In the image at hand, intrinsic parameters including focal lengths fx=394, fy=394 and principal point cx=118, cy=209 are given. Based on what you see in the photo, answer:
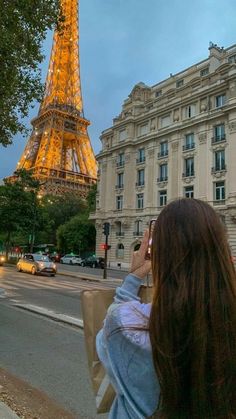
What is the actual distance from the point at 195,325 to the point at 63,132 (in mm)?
83307

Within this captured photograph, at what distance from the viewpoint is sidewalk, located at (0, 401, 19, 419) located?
3.72 meters

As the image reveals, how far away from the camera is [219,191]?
40.4 m

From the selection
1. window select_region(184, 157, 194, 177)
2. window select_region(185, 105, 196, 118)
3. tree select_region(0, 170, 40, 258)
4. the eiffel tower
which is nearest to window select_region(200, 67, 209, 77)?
window select_region(185, 105, 196, 118)

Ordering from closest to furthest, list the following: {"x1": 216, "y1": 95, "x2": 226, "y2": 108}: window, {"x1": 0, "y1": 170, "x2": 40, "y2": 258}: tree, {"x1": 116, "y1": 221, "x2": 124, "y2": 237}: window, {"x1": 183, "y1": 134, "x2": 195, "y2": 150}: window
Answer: {"x1": 0, "y1": 170, "x2": 40, "y2": 258}: tree < {"x1": 216, "y1": 95, "x2": 226, "y2": 108}: window < {"x1": 183, "y1": 134, "x2": 195, "y2": 150}: window < {"x1": 116, "y1": 221, "x2": 124, "y2": 237}: window

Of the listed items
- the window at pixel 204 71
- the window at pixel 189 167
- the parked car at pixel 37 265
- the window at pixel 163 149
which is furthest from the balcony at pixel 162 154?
the parked car at pixel 37 265

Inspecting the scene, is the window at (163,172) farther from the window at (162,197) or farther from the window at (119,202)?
the window at (119,202)

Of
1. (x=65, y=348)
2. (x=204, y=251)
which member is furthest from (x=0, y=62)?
(x=204, y=251)

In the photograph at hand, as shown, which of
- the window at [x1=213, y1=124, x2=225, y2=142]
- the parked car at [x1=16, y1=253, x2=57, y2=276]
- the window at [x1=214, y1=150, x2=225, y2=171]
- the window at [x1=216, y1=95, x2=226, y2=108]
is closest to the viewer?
the parked car at [x1=16, y1=253, x2=57, y2=276]

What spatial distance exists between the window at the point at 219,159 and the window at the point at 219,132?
135cm

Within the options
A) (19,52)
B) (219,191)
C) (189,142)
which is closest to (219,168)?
(219,191)

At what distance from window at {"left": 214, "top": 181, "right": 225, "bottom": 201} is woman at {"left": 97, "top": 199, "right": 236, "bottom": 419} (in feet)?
130

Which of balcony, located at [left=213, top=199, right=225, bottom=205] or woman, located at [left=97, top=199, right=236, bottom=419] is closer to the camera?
woman, located at [left=97, top=199, right=236, bottom=419]

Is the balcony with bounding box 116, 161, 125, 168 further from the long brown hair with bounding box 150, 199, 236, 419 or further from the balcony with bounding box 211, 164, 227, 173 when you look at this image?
the long brown hair with bounding box 150, 199, 236, 419

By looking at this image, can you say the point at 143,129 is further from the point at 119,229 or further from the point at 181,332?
the point at 181,332
